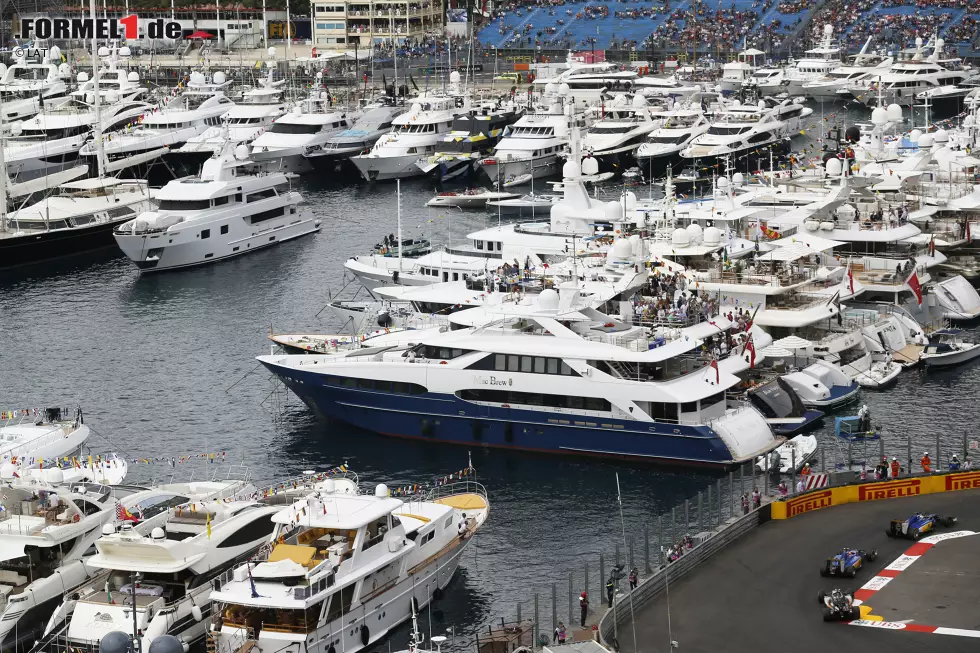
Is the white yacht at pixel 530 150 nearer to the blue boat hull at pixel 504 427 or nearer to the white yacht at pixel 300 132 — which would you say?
the white yacht at pixel 300 132

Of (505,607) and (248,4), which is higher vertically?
(248,4)

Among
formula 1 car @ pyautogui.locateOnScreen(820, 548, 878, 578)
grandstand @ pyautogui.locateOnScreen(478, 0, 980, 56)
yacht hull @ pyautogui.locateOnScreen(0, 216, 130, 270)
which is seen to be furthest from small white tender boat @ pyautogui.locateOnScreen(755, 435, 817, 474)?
grandstand @ pyautogui.locateOnScreen(478, 0, 980, 56)

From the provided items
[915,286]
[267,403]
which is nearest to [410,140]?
[915,286]

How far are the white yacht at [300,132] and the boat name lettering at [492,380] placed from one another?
6697cm

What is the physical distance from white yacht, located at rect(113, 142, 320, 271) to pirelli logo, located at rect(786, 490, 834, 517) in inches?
2086

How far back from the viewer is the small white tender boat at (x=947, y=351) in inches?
2785

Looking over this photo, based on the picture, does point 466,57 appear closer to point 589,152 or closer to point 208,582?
point 589,152

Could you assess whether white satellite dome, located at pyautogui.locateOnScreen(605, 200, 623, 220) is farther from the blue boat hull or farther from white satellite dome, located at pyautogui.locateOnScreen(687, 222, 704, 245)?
the blue boat hull

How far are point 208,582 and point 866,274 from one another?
41.5m

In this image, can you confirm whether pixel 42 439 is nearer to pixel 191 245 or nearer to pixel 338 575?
pixel 338 575

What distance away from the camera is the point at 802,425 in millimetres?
63281

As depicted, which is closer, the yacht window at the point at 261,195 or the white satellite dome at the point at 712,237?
the white satellite dome at the point at 712,237

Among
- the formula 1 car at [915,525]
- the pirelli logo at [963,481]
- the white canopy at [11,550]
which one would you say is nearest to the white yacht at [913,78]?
the pirelli logo at [963,481]

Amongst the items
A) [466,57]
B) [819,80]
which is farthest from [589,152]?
[466,57]
